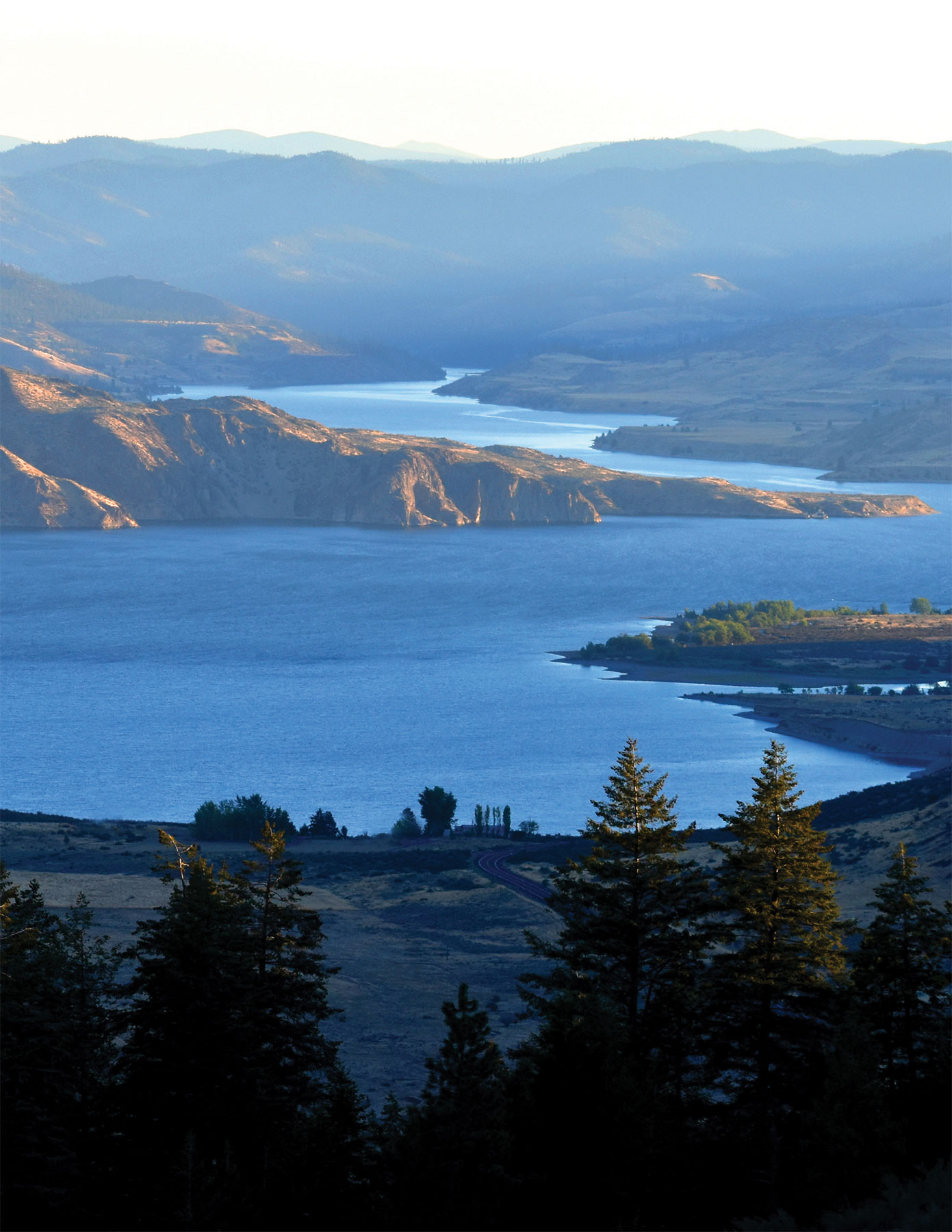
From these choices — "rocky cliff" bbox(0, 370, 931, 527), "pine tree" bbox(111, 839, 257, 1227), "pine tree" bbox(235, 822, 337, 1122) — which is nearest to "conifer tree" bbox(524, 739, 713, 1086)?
"pine tree" bbox(235, 822, 337, 1122)

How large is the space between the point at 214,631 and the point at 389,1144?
320ft

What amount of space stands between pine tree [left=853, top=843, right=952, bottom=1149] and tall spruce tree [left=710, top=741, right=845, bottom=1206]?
608 mm

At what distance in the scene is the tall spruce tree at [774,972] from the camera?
2461cm

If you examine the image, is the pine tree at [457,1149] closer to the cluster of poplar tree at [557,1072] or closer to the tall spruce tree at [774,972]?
the cluster of poplar tree at [557,1072]

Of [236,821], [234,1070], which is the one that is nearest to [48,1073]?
[234,1070]

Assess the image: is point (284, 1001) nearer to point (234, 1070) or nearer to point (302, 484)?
point (234, 1070)

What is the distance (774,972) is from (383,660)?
275 feet

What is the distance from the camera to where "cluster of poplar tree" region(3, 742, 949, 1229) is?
21.7 m

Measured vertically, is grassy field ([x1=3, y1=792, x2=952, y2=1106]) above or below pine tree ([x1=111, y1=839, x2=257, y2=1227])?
below

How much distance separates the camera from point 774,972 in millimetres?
24906

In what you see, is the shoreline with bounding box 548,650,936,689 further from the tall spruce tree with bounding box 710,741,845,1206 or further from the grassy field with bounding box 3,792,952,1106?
the tall spruce tree with bounding box 710,741,845,1206

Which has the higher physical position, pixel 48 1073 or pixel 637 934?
pixel 637 934

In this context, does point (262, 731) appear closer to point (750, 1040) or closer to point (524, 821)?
point (524, 821)

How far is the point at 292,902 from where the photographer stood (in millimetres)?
27547
